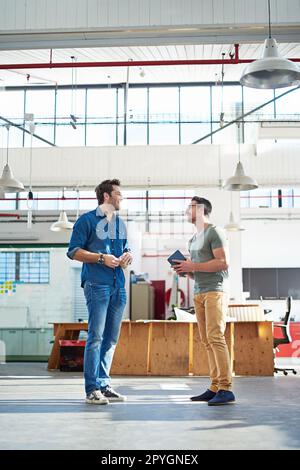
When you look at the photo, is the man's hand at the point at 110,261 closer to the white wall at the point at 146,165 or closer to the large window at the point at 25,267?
the white wall at the point at 146,165

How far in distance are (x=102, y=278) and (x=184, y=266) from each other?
55cm

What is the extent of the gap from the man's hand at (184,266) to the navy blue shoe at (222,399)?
797mm

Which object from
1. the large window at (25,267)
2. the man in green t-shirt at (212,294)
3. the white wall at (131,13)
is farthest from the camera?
the large window at (25,267)

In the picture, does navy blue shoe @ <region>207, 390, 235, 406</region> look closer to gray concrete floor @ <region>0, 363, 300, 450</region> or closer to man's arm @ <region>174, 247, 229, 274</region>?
gray concrete floor @ <region>0, 363, 300, 450</region>

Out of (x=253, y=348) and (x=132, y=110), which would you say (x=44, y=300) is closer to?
(x=253, y=348)

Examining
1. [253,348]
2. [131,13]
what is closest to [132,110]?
[253,348]

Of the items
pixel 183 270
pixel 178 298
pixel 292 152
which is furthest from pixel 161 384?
pixel 178 298

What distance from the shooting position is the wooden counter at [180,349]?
7078 mm

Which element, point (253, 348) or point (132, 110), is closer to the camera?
point (253, 348)

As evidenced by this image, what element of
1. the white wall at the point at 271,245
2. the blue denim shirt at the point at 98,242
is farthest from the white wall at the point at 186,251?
the blue denim shirt at the point at 98,242

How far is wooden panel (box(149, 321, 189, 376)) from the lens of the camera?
720cm

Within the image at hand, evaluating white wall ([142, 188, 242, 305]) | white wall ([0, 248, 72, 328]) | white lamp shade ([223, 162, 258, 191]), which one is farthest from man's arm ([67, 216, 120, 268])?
white wall ([142, 188, 242, 305])

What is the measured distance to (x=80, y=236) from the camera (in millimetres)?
3910
